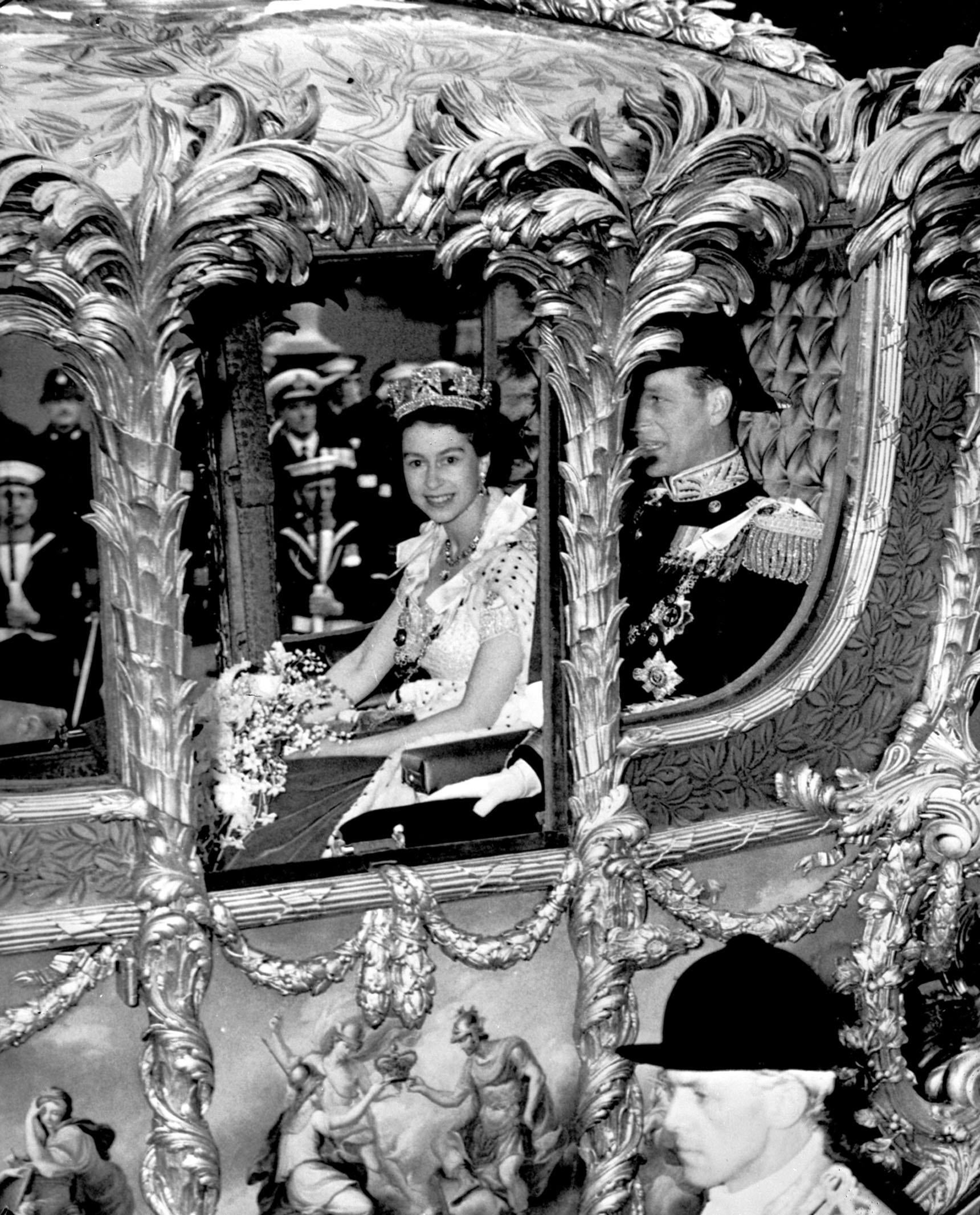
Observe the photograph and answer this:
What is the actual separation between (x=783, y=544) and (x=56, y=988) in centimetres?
161

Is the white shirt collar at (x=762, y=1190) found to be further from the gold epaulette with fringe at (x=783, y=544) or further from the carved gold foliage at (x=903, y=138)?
the carved gold foliage at (x=903, y=138)

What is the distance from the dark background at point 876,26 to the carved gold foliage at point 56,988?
7.45ft

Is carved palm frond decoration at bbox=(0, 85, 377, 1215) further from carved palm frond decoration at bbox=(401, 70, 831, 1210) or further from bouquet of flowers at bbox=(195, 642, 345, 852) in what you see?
carved palm frond decoration at bbox=(401, 70, 831, 1210)

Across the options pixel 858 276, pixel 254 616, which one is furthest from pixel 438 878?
pixel 858 276

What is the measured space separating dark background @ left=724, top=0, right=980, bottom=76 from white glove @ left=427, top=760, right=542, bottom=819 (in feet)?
5.23

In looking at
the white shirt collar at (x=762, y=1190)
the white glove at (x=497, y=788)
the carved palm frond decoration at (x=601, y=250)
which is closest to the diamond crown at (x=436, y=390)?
the carved palm frond decoration at (x=601, y=250)

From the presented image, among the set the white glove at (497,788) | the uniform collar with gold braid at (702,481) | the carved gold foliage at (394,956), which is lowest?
the carved gold foliage at (394,956)

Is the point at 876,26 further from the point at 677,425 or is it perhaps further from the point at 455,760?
the point at 455,760

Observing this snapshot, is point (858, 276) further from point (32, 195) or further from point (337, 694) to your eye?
point (32, 195)

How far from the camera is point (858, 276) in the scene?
3.38 meters

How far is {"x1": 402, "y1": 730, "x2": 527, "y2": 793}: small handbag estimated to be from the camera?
→ 3338mm

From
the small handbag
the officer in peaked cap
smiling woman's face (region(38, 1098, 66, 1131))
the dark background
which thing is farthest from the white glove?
the dark background

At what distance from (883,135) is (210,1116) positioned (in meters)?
2.21

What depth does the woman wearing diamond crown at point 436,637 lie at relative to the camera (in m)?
3.23
